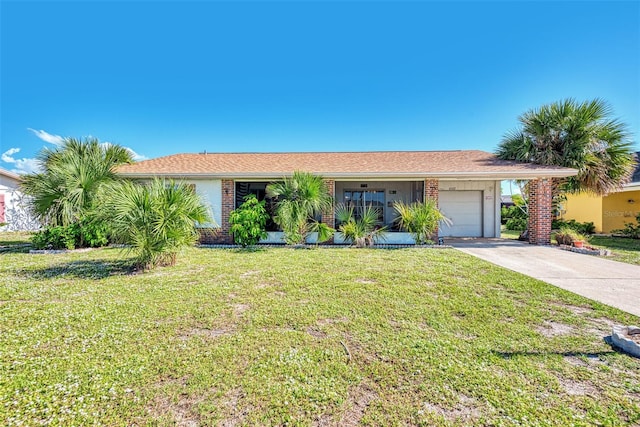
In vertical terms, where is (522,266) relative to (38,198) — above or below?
below

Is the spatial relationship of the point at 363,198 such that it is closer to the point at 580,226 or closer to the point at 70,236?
the point at 70,236

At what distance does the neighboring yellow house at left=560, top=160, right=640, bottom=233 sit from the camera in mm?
13969

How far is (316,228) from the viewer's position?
9.57 m

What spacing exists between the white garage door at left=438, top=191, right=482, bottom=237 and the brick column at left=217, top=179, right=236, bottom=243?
391 inches

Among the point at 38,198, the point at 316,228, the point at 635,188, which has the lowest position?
the point at 316,228

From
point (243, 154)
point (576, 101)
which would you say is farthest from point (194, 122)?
point (576, 101)

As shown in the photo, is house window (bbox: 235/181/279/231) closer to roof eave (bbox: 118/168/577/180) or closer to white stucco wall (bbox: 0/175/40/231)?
roof eave (bbox: 118/168/577/180)

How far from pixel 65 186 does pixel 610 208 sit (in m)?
25.2

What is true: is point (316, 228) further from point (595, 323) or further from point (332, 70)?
point (332, 70)

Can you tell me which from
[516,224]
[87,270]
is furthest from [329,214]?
[516,224]

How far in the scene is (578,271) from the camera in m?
6.03

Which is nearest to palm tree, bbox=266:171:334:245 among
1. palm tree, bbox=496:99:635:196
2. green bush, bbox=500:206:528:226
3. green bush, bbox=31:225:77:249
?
green bush, bbox=31:225:77:249

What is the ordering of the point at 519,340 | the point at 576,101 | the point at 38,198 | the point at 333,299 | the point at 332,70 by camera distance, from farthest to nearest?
the point at 332,70 → the point at 576,101 → the point at 38,198 → the point at 333,299 → the point at 519,340

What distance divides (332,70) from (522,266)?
41.1 ft
